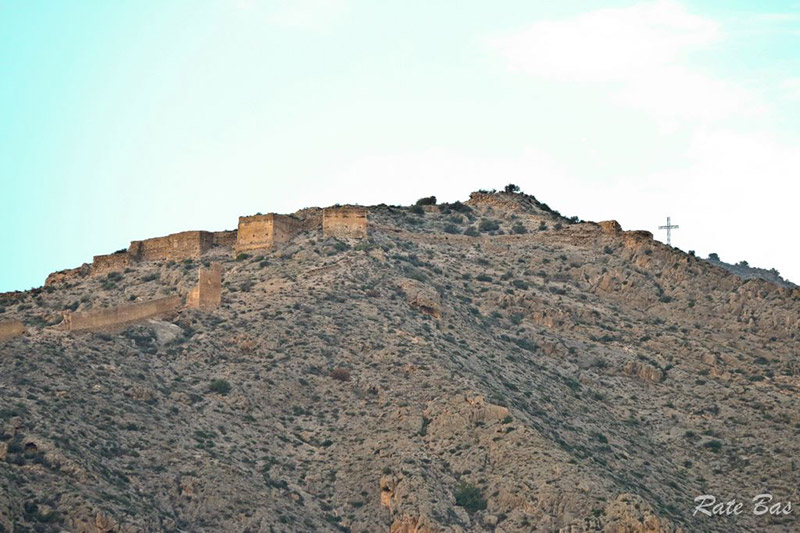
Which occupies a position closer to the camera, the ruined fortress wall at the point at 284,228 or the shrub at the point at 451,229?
the ruined fortress wall at the point at 284,228

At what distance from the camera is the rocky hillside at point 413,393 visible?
5056 centimetres

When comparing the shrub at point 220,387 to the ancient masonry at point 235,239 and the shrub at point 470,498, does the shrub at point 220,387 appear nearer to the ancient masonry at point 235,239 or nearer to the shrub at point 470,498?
the shrub at point 470,498

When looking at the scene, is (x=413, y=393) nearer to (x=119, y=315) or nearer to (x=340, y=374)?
(x=340, y=374)

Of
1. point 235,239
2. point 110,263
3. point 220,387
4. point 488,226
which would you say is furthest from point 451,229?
point 220,387

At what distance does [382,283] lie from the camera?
64312 millimetres

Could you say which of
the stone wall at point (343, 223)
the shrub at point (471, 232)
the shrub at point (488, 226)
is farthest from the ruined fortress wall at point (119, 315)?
the shrub at point (488, 226)

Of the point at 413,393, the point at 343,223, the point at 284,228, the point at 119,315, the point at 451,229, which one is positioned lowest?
the point at 413,393

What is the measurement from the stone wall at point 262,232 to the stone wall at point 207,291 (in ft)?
16.1

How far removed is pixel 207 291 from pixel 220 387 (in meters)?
6.52

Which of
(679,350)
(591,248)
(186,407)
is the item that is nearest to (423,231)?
(591,248)

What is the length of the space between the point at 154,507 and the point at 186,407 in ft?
21.8

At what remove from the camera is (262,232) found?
223ft

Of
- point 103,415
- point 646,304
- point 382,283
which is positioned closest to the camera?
point 103,415

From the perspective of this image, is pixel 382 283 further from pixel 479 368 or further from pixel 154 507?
pixel 154 507
